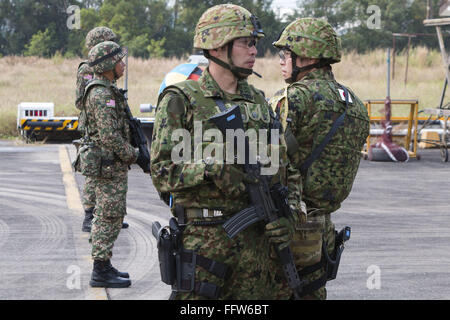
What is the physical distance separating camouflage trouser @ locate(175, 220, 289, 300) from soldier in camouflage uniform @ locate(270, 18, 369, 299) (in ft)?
1.59

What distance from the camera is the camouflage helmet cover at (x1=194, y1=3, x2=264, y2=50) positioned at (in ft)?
11.2

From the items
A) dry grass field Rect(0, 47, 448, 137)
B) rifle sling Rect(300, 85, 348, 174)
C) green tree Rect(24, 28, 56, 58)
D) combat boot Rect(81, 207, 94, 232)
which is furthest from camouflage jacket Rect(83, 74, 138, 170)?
green tree Rect(24, 28, 56, 58)

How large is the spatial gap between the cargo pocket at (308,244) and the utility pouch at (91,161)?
219 cm

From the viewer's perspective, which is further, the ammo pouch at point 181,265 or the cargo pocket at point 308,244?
the cargo pocket at point 308,244

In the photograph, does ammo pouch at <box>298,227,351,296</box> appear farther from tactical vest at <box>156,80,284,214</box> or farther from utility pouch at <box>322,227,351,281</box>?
tactical vest at <box>156,80,284,214</box>

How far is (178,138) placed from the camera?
329 centimetres

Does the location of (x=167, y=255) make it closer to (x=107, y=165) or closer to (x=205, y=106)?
(x=205, y=106)

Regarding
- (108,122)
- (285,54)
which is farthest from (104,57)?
(285,54)

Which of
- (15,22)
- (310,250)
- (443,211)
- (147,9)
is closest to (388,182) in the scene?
(443,211)

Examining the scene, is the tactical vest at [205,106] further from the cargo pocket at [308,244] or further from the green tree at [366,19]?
the green tree at [366,19]

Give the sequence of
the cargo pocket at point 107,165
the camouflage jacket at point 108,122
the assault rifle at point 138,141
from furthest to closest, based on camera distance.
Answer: the assault rifle at point 138,141, the cargo pocket at point 107,165, the camouflage jacket at point 108,122

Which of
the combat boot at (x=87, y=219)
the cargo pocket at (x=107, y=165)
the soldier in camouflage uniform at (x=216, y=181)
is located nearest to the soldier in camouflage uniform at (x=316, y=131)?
the soldier in camouflage uniform at (x=216, y=181)

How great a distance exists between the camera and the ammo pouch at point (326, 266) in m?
3.88
